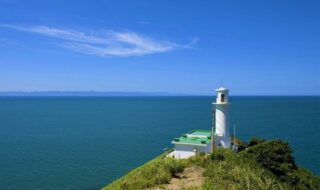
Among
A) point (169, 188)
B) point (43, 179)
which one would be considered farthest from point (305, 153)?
point (169, 188)

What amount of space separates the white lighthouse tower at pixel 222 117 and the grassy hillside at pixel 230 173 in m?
7.23

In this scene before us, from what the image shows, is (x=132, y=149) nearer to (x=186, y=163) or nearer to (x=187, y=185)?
(x=186, y=163)

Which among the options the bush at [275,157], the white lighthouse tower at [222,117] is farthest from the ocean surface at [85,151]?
the bush at [275,157]

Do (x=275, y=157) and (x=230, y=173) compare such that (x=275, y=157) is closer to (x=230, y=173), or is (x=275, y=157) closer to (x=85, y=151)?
(x=230, y=173)

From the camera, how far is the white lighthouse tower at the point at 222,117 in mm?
36531

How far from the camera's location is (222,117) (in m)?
36.7

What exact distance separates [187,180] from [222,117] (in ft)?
68.2

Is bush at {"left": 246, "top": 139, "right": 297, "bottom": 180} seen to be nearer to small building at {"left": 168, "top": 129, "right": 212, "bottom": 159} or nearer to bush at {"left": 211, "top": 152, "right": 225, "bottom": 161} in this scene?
small building at {"left": 168, "top": 129, "right": 212, "bottom": 159}

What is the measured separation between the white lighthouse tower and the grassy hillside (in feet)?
23.7

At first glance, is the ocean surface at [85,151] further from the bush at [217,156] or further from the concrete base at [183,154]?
the bush at [217,156]

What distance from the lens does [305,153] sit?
52812 millimetres

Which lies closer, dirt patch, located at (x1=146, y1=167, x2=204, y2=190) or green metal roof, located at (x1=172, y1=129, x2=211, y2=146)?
dirt patch, located at (x1=146, y1=167, x2=204, y2=190)

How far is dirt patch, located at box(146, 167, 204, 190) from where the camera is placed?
15.6 meters

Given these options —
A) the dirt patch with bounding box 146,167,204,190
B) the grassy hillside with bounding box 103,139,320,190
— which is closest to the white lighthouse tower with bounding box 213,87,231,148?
the grassy hillside with bounding box 103,139,320,190
